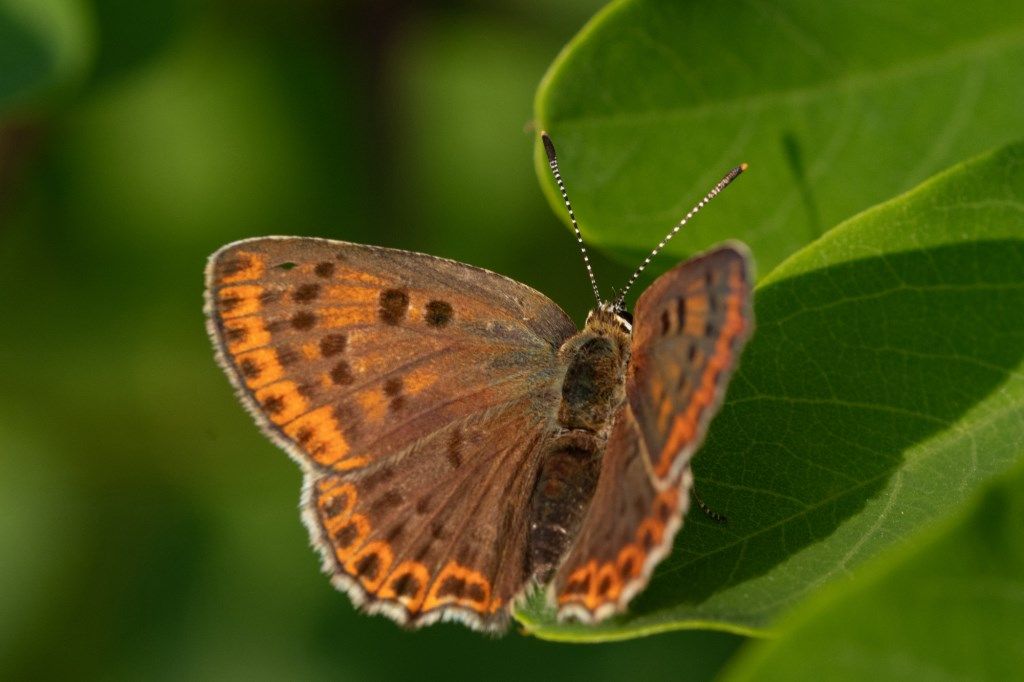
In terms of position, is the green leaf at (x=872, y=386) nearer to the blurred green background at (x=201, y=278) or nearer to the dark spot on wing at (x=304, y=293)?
the dark spot on wing at (x=304, y=293)

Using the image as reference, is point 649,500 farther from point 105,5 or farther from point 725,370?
point 105,5

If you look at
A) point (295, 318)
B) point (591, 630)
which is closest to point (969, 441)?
point (591, 630)

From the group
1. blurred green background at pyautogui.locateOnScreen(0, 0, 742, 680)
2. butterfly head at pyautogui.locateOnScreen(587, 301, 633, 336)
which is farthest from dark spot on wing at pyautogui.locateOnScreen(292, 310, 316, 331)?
blurred green background at pyautogui.locateOnScreen(0, 0, 742, 680)

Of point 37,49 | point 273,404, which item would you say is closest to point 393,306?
point 273,404

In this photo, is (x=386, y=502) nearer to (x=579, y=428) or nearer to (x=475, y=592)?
(x=475, y=592)

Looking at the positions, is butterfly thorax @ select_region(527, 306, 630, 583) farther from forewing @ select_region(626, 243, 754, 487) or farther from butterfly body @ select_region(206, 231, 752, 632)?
forewing @ select_region(626, 243, 754, 487)
